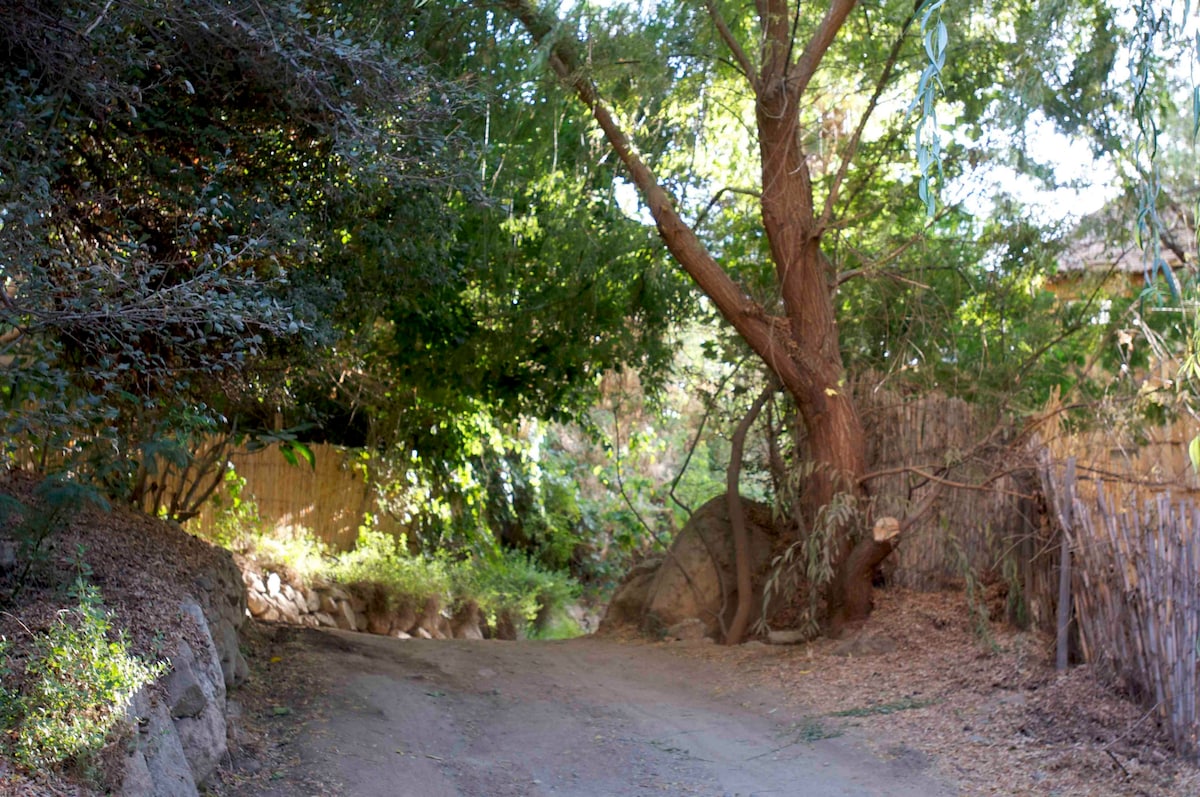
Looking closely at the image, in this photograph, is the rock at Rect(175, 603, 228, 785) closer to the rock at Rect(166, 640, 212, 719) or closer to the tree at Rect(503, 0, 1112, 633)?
the rock at Rect(166, 640, 212, 719)

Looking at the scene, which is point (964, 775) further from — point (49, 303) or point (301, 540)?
point (301, 540)

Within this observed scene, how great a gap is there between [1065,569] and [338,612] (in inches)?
286

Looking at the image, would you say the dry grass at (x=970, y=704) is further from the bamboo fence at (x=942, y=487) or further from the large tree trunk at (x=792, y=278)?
the large tree trunk at (x=792, y=278)

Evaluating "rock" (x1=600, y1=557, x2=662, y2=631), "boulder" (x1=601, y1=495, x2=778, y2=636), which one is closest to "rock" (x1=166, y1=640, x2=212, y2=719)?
"boulder" (x1=601, y1=495, x2=778, y2=636)

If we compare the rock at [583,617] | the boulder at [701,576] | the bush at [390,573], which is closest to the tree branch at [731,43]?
the boulder at [701,576]

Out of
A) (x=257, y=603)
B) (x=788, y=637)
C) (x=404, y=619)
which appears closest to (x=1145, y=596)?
(x=788, y=637)

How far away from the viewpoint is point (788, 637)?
8.53 metres

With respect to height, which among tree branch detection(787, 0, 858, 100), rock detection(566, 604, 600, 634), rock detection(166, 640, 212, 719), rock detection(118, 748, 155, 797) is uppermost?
tree branch detection(787, 0, 858, 100)

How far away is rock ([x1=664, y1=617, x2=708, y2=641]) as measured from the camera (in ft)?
30.3

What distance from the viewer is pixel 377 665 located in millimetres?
7375

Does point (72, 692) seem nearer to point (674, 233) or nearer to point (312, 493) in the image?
point (674, 233)

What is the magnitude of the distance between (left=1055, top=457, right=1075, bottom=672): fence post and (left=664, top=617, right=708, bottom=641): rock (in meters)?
3.35

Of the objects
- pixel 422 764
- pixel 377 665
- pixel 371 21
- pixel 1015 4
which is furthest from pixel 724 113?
pixel 422 764

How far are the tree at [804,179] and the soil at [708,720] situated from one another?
1.08 m
